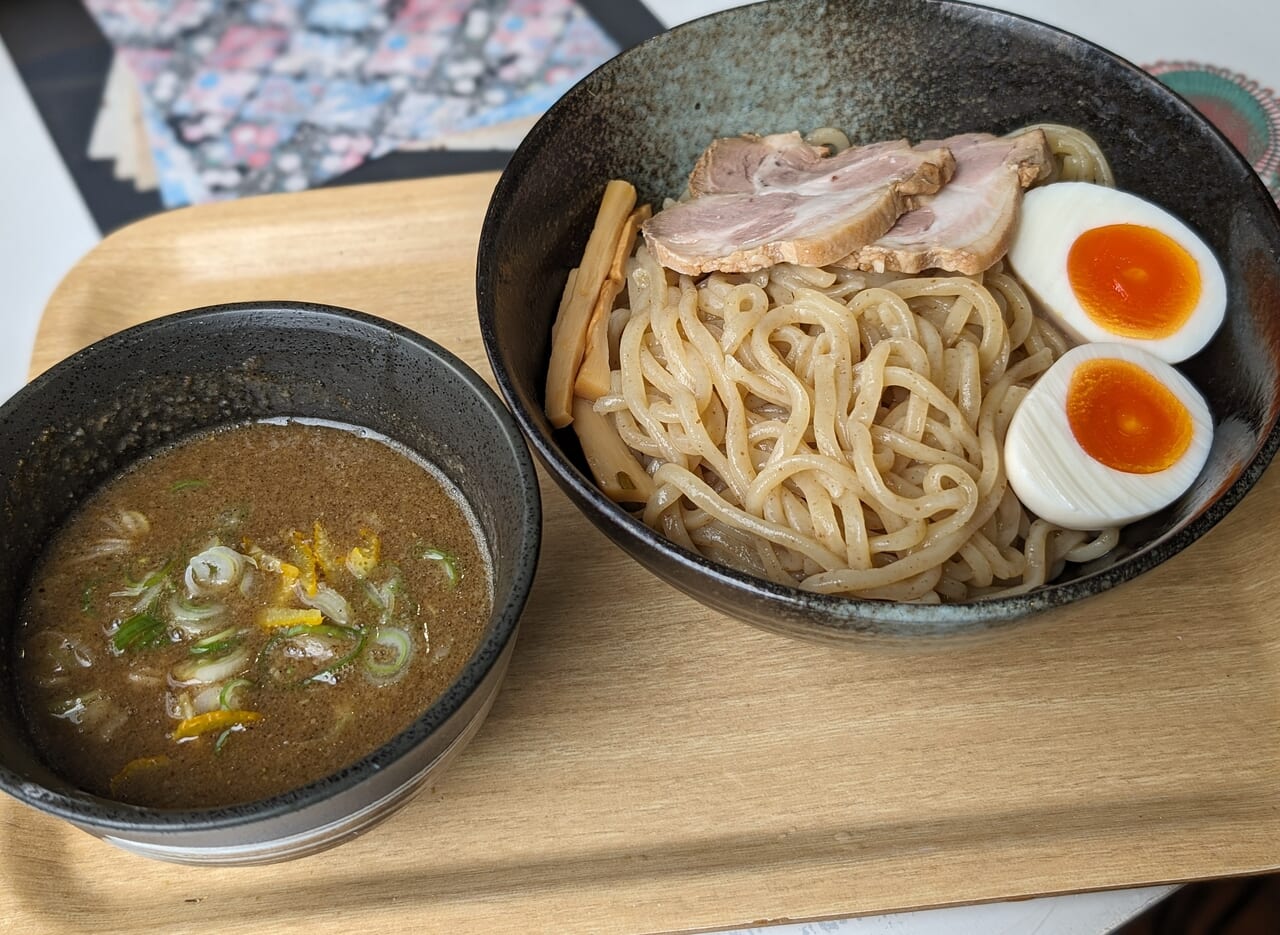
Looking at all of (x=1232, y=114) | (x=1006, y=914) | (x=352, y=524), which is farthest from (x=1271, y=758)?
(x=1232, y=114)

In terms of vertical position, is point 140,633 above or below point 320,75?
below

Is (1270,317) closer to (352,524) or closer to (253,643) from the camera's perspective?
(352,524)

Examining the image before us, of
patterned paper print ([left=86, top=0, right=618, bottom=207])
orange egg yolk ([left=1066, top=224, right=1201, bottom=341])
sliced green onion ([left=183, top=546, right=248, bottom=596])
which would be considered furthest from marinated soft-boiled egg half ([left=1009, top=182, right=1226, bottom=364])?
patterned paper print ([left=86, top=0, right=618, bottom=207])

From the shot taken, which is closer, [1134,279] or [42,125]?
[1134,279]

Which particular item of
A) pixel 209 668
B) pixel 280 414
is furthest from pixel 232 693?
pixel 280 414

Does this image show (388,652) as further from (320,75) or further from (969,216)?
(320,75)

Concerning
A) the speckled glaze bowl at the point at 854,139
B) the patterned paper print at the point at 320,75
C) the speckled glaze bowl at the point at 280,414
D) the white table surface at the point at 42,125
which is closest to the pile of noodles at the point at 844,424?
the speckled glaze bowl at the point at 854,139

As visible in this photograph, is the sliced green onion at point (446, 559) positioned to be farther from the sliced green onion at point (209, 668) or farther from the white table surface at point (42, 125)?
the white table surface at point (42, 125)
